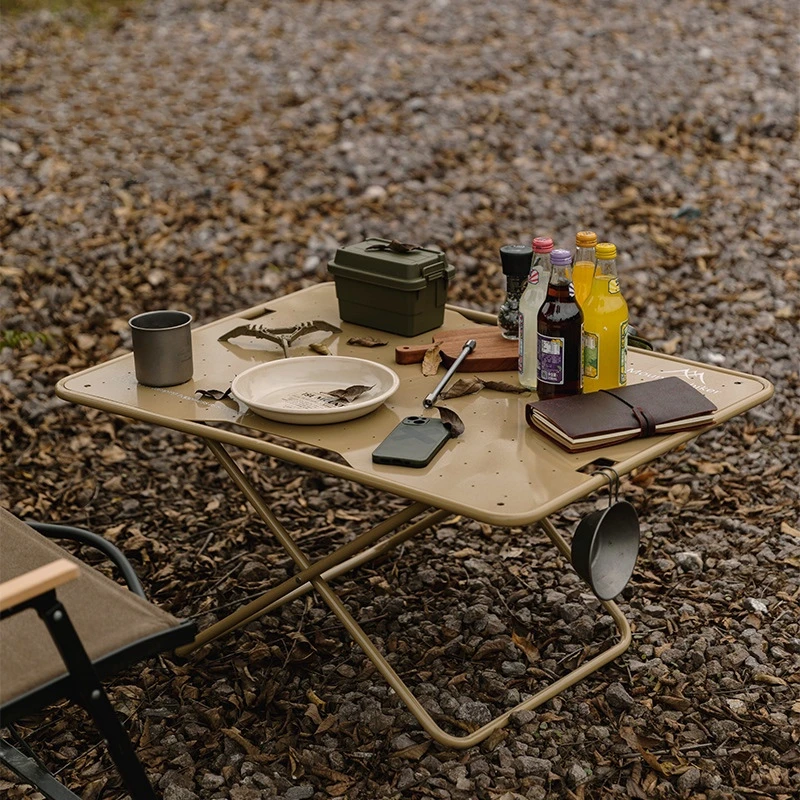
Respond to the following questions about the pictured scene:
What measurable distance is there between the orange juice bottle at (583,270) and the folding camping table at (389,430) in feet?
0.93

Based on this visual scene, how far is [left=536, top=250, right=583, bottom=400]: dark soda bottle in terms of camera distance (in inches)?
91.8

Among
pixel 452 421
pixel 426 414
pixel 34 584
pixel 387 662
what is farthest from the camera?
pixel 387 662

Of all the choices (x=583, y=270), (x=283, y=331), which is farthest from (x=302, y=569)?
(x=583, y=270)

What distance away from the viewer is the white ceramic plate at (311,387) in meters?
2.40

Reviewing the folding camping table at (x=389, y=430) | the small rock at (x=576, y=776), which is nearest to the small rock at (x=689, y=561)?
the folding camping table at (x=389, y=430)

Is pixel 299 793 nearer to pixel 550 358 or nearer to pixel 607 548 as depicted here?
pixel 607 548

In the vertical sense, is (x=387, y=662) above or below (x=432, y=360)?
below

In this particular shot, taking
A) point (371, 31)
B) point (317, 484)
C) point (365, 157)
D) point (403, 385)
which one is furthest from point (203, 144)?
point (403, 385)

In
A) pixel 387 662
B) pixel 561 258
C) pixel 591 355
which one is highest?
pixel 561 258

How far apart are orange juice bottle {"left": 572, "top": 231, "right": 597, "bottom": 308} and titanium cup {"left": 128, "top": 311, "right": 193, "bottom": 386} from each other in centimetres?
90

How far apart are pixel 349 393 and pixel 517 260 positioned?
1.80 ft

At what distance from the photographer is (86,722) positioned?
268 cm

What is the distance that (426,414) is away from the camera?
2.49 meters

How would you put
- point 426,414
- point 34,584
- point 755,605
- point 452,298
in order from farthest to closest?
point 452,298, point 755,605, point 426,414, point 34,584
